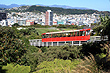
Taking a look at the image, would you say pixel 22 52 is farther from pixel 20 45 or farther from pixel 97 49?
pixel 97 49

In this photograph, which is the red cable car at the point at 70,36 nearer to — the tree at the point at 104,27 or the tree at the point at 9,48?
the tree at the point at 104,27

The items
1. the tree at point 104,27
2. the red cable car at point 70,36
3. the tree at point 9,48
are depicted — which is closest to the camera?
the tree at point 9,48

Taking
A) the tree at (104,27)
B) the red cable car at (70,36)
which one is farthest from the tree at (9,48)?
the red cable car at (70,36)

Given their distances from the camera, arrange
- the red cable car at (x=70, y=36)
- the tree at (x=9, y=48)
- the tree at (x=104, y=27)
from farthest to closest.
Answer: the red cable car at (x=70, y=36) → the tree at (x=104, y=27) → the tree at (x=9, y=48)

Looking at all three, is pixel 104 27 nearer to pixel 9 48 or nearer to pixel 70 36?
pixel 9 48

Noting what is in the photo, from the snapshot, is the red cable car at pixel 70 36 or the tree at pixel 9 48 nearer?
the tree at pixel 9 48

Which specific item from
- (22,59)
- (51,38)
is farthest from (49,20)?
(22,59)

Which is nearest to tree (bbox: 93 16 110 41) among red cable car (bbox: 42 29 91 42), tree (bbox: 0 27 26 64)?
red cable car (bbox: 42 29 91 42)

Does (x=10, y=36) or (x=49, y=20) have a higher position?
(x=10, y=36)

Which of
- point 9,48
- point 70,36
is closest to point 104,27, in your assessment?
point 9,48

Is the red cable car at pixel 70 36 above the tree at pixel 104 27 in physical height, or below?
below

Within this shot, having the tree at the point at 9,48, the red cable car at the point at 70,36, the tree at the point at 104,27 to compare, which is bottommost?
the red cable car at the point at 70,36
